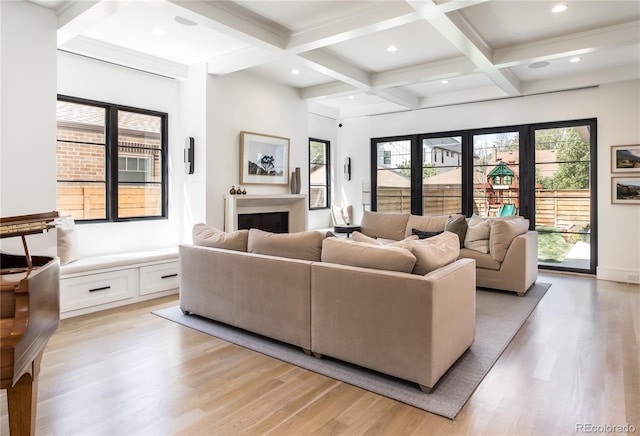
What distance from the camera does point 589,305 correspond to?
429 centimetres

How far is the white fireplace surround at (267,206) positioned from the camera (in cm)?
532

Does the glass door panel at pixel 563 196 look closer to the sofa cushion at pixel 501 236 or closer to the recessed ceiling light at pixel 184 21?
the sofa cushion at pixel 501 236

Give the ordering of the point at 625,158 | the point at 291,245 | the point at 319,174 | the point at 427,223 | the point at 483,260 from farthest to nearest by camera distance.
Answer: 1. the point at 319,174
2. the point at 427,223
3. the point at 625,158
4. the point at 483,260
5. the point at 291,245

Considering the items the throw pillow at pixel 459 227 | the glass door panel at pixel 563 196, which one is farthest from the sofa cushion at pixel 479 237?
the glass door panel at pixel 563 196

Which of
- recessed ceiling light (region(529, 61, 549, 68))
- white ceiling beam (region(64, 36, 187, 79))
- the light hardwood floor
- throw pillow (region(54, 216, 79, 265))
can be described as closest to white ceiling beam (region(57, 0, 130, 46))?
white ceiling beam (region(64, 36, 187, 79))

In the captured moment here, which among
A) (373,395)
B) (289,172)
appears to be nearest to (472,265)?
(373,395)

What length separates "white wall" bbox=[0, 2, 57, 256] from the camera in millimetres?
3408

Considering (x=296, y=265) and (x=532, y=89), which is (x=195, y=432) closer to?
(x=296, y=265)

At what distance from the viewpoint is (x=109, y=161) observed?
4832 millimetres

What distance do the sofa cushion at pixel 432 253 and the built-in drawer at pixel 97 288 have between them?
10.3 feet

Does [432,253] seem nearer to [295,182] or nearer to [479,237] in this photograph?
[479,237]

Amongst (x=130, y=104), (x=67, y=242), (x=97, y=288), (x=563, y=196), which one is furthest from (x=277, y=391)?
(x=563, y=196)

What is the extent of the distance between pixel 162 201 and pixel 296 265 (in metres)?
3.22

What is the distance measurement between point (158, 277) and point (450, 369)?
339cm
